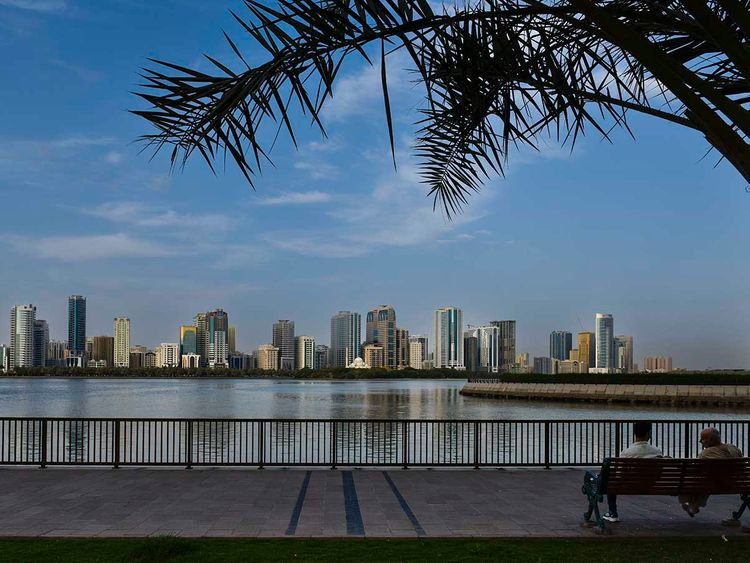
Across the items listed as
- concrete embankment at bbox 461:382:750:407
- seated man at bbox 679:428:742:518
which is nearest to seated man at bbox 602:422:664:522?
seated man at bbox 679:428:742:518

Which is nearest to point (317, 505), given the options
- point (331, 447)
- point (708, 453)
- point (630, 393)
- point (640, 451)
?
point (331, 447)

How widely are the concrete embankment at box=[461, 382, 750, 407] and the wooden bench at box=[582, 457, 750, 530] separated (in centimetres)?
6166

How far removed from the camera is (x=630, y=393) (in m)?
71.2

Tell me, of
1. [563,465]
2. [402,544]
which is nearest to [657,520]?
[402,544]

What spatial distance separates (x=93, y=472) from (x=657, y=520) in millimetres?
10056

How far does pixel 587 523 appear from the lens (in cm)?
884

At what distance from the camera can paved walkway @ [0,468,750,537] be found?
862cm

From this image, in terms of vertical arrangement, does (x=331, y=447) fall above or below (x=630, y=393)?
above

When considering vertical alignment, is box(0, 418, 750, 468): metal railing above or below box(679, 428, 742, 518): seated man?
below

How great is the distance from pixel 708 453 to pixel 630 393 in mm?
66904

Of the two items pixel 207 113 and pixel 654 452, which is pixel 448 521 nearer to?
pixel 654 452

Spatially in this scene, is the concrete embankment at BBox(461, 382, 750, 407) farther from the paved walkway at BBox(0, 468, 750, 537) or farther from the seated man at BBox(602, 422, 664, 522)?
the seated man at BBox(602, 422, 664, 522)

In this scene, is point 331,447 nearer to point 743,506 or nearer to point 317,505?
point 317,505

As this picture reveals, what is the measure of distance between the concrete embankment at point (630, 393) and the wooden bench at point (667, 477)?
61.7 meters
